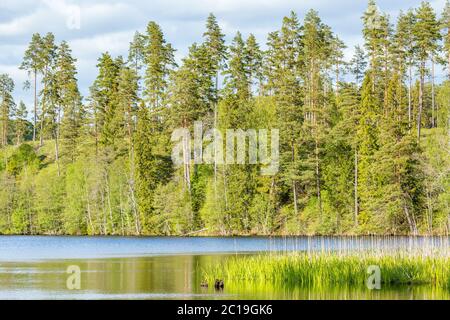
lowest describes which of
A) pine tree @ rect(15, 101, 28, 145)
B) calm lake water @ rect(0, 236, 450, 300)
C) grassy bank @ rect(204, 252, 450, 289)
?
calm lake water @ rect(0, 236, 450, 300)

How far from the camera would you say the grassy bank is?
2578 centimetres

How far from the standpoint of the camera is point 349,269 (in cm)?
2636

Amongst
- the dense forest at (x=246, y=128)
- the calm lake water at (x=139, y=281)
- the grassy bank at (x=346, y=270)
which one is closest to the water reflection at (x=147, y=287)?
the calm lake water at (x=139, y=281)

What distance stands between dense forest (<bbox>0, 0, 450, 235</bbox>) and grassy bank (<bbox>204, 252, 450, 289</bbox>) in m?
33.7

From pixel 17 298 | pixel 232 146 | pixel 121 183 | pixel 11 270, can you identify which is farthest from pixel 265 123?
pixel 17 298

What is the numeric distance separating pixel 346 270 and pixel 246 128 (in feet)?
164

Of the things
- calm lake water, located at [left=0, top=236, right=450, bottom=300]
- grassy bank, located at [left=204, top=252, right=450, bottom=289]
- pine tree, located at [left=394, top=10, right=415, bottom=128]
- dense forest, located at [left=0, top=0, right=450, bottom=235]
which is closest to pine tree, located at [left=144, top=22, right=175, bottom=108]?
dense forest, located at [left=0, top=0, right=450, bottom=235]

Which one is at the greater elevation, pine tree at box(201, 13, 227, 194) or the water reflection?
pine tree at box(201, 13, 227, 194)

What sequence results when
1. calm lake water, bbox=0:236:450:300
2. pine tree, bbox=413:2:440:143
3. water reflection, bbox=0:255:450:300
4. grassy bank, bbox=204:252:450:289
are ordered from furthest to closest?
pine tree, bbox=413:2:440:143, grassy bank, bbox=204:252:450:289, calm lake water, bbox=0:236:450:300, water reflection, bbox=0:255:450:300

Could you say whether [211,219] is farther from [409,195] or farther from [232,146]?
[409,195]

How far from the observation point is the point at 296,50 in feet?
279

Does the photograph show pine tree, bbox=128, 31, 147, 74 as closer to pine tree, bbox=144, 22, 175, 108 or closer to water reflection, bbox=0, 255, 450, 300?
pine tree, bbox=144, 22, 175, 108

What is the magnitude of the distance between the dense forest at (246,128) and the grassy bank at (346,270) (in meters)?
33.7

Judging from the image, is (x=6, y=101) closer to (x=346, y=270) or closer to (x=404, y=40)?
(x=404, y=40)
